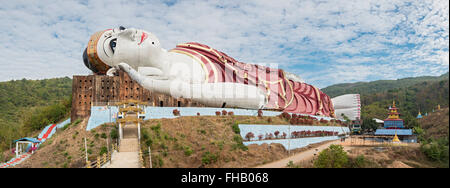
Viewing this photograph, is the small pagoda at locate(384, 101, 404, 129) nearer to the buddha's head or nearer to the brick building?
the brick building

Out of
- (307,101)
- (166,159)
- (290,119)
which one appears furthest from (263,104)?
(166,159)

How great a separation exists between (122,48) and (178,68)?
2430mm

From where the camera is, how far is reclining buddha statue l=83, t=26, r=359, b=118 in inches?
523

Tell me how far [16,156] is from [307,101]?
1432 centimetres

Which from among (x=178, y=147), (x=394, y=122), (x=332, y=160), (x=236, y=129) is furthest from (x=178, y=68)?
(x=394, y=122)

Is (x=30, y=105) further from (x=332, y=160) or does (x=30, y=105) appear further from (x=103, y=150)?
(x=332, y=160)

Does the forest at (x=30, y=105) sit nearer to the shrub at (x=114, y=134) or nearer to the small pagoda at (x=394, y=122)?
the shrub at (x=114, y=134)

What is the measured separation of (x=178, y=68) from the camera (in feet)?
45.0

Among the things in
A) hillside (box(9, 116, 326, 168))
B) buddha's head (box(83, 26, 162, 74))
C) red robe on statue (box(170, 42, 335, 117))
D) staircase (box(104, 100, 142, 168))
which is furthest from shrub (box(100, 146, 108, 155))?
red robe on statue (box(170, 42, 335, 117))

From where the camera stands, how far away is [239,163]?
373 inches

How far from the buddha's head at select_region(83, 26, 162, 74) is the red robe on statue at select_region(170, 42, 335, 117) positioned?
5.18 ft

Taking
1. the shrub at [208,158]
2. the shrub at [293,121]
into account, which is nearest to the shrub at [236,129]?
the shrub at [208,158]

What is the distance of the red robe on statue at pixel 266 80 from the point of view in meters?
14.7
